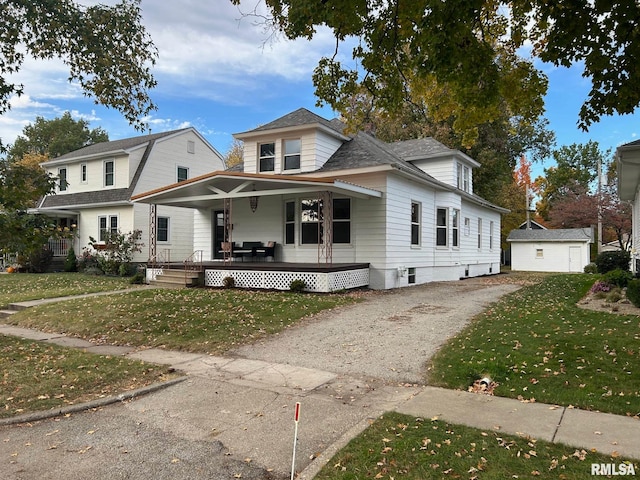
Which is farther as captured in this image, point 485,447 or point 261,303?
point 261,303

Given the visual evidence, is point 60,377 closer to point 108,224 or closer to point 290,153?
point 290,153

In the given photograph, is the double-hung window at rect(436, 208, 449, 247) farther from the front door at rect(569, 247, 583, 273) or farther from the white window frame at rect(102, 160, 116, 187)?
the white window frame at rect(102, 160, 116, 187)

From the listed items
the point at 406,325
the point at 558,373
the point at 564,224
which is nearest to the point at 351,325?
the point at 406,325

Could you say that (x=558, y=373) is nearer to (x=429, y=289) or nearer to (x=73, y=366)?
(x=73, y=366)

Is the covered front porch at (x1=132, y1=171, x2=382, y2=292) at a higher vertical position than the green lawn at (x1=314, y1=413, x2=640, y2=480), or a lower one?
higher

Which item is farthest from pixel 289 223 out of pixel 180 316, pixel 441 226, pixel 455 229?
pixel 455 229

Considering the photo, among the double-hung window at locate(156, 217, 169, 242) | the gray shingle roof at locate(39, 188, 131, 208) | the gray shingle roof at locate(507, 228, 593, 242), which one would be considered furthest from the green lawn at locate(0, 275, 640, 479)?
the gray shingle roof at locate(507, 228, 593, 242)

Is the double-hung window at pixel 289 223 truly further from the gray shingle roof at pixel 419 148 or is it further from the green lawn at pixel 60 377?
the green lawn at pixel 60 377

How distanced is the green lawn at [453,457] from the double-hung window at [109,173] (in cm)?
2350

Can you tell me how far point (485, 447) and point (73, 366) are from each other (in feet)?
19.3

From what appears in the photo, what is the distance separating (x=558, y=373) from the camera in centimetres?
555

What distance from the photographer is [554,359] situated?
6.04 metres

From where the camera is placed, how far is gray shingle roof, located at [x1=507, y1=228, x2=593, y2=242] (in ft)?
97.1

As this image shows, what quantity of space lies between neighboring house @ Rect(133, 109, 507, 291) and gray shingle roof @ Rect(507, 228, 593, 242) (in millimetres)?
14126
